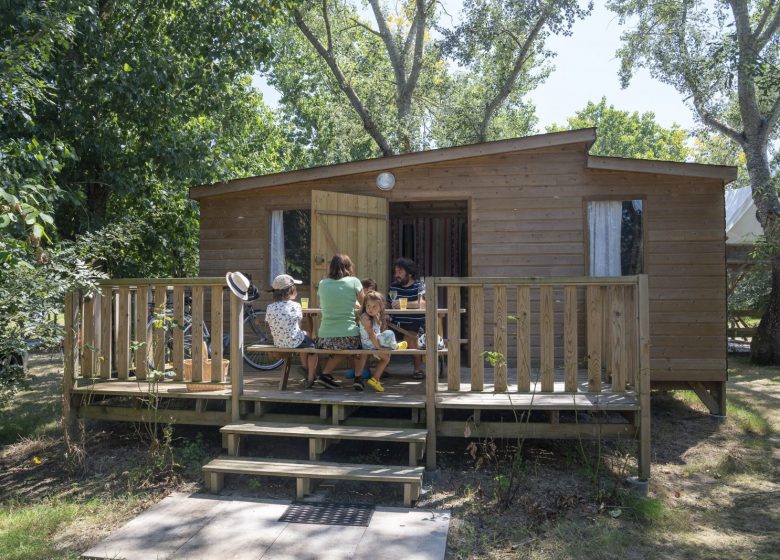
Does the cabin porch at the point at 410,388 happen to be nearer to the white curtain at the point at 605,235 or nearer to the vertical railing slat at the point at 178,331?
the vertical railing slat at the point at 178,331

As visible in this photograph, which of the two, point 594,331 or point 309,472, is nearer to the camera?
point 309,472

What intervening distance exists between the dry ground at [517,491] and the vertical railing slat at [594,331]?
637 mm

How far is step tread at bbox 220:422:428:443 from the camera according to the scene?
4.73m

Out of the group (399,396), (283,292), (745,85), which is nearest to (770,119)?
(745,85)

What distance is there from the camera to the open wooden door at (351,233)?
734cm

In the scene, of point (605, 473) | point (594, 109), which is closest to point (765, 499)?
point (605, 473)

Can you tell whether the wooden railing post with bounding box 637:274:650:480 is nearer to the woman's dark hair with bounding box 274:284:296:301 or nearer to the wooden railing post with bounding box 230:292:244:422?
the woman's dark hair with bounding box 274:284:296:301

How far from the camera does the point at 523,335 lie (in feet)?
16.3

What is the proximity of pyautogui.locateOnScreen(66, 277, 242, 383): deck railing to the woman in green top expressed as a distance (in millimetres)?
792

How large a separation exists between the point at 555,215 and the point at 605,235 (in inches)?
25.6

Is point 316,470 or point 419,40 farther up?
point 419,40

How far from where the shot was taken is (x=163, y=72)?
319 inches

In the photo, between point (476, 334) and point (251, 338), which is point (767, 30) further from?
point (251, 338)

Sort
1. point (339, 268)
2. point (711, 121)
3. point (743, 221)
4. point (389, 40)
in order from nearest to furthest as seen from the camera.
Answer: point (339, 268)
point (711, 121)
point (743, 221)
point (389, 40)
